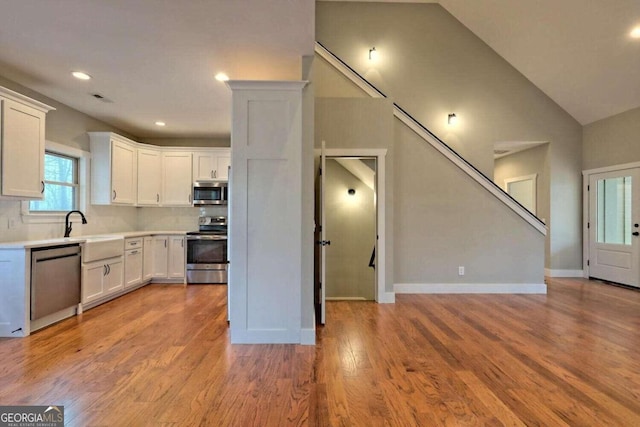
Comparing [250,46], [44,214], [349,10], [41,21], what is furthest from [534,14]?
[44,214]

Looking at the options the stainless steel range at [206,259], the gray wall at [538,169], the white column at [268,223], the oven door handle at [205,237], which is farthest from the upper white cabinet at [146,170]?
the gray wall at [538,169]

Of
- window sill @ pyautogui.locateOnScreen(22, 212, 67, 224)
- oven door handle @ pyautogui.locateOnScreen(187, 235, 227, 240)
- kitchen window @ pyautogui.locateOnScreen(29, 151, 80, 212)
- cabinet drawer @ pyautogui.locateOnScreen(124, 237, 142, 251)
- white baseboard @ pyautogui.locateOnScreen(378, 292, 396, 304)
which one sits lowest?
white baseboard @ pyautogui.locateOnScreen(378, 292, 396, 304)

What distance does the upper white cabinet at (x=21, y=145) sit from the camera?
328 cm

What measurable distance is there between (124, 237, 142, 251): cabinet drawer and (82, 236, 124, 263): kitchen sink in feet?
0.64

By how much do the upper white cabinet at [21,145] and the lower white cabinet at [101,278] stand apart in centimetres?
105

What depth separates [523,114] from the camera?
650cm

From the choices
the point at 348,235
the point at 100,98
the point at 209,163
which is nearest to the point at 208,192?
the point at 209,163

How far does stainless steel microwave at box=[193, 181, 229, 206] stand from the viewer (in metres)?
6.03

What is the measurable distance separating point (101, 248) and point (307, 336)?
3.06 meters

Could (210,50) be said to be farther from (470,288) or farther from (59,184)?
(470,288)

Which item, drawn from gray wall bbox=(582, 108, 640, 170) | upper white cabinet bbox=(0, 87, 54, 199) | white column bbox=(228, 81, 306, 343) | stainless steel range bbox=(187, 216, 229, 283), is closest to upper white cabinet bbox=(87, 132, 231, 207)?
stainless steel range bbox=(187, 216, 229, 283)

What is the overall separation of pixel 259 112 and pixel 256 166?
1.63ft

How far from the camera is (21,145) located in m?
3.47

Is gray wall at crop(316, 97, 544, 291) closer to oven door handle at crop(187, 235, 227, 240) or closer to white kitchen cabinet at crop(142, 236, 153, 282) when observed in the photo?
oven door handle at crop(187, 235, 227, 240)
